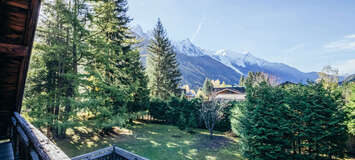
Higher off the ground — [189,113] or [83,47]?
[83,47]

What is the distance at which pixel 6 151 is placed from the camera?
13.3 ft

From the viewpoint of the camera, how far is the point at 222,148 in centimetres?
904

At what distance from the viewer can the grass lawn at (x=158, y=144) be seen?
8.02 m

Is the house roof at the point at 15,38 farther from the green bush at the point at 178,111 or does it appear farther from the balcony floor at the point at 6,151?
the green bush at the point at 178,111

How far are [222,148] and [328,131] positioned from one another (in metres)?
4.91

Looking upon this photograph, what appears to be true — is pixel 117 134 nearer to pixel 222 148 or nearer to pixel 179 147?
pixel 179 147

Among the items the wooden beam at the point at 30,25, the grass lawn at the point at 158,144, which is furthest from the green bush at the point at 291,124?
the wooden beam at the point at 30,25

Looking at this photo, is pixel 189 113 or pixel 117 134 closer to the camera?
pixel 117 134

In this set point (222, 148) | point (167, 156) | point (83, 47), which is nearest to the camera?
point (167, 156)

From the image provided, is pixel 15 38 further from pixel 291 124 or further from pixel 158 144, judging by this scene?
pixel 291 124

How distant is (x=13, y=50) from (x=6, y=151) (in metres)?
3.11

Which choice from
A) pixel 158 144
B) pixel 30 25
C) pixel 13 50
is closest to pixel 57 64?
pixel 13 50

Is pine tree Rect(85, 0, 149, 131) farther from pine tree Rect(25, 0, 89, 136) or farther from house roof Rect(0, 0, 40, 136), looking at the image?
house roof Rect(0, 0, 40, 136)

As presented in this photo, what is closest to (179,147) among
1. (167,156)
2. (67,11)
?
(167,156)
